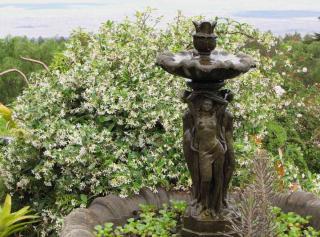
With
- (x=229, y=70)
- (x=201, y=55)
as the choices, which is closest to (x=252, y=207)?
(x=229, y=70)

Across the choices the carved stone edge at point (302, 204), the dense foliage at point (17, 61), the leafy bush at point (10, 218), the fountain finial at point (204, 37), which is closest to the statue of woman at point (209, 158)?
the fountain finial at point (204, 37)

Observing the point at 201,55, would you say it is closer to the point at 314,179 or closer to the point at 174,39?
the point at 174,39

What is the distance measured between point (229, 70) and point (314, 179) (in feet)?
10.5

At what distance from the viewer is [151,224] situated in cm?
446

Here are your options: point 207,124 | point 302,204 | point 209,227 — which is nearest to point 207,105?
point 207,124

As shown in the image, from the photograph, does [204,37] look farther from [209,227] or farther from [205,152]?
[209,227]

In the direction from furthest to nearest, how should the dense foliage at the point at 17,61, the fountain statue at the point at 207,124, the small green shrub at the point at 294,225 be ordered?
the dense foliage at the point at 17,61, the small green shrub at the point at 294,225, the fountain statue at the point at 207,124

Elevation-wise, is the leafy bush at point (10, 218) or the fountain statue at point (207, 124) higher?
the fountain statue at point (207, 124)

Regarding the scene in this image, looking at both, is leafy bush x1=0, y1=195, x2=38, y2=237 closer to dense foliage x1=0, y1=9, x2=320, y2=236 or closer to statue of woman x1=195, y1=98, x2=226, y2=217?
dense foliage x1=0, y1=9, x2=320, y2=236

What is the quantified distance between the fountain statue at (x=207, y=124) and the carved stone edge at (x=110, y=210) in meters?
0.67

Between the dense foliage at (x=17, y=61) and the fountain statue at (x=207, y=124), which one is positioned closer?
the fountain statue at (x=207, y=124)

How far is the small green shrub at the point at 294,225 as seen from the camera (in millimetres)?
4289

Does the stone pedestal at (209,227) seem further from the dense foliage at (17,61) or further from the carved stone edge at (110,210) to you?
the dense foliage at (17,61)

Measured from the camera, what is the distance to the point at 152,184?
507 cm
